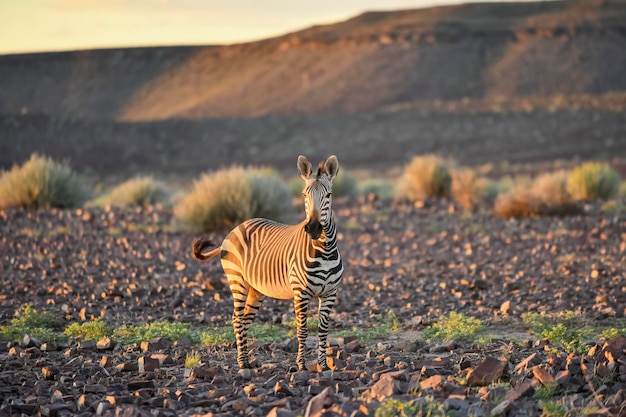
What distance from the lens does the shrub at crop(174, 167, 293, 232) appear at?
20.1 metres

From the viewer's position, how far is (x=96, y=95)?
10838cm

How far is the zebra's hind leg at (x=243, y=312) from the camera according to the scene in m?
8.77

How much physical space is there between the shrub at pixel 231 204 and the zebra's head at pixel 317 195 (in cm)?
1209

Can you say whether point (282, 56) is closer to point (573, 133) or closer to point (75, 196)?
point (573, 133)

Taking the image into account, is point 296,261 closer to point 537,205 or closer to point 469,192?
point 537,205

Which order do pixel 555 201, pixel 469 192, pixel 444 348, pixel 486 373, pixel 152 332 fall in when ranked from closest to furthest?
pixel 486 373, pixel 444 348, pixel 152 332, pixel 555 201, pixel 469 192

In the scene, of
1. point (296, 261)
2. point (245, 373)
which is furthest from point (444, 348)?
point (245, 373)

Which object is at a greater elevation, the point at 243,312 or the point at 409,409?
the point at 243,312

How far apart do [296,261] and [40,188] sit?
17.1 meters

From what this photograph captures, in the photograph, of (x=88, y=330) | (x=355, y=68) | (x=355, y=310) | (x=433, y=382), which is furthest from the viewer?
(x=355, y=68)

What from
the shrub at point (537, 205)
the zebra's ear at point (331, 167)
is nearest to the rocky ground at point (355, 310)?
the shrub at point (537, 205)

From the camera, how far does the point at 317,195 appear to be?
7.67m

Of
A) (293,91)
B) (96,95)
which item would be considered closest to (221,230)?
(293,91)

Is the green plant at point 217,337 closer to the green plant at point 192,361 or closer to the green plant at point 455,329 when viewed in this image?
the green plant at point 192,361
